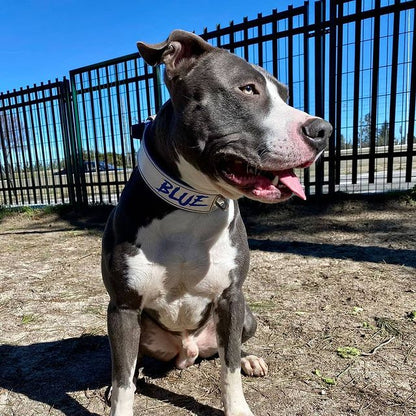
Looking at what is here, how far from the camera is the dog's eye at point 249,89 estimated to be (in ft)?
5.43

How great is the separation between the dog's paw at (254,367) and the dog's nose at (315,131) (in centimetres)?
127

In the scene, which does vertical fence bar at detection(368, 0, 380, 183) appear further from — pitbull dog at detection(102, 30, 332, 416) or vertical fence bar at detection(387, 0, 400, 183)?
pitbull dog at detection(102, 30, 332, 416)

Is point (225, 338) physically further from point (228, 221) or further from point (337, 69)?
point (337, 69)

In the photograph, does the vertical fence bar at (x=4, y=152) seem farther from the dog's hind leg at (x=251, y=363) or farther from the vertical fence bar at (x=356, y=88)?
the dog's hind leg at (x=251, y=363)

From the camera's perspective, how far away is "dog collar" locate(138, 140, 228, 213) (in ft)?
5.62

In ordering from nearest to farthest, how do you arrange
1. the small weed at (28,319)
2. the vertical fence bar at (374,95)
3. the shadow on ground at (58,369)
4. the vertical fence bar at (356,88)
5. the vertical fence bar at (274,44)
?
the shadow on ground at (58,369) → the small weed at (28,319) → the vertical fence bar at (374,95) → the vertical fence bar at (356,88) → the vertical fence bar at (274,44)

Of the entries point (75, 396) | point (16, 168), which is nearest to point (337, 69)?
point (75, 396)

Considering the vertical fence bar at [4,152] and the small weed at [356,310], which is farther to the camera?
the vertical fence bar at [4,152]

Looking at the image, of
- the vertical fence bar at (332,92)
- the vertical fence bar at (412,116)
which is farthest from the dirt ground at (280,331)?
the vertical fence bar at (332,92)

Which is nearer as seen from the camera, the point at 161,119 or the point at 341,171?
the point at 161,119

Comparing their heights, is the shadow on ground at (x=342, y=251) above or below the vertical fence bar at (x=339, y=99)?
below

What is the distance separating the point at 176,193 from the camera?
5.61 feet

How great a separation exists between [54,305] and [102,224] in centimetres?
321

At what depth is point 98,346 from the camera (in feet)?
8.61
